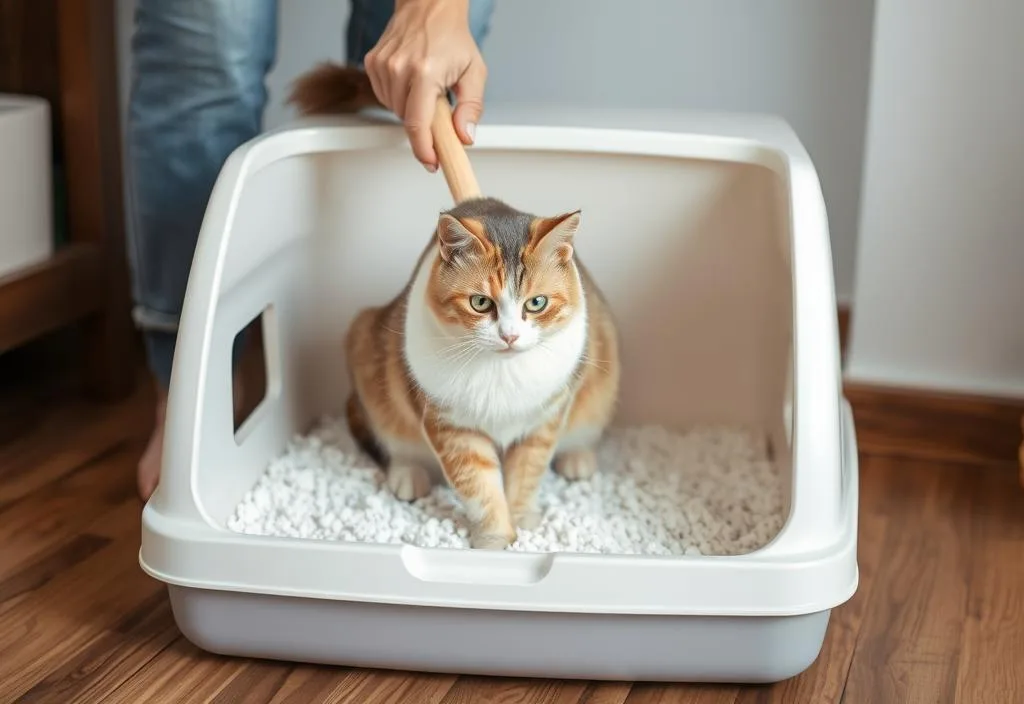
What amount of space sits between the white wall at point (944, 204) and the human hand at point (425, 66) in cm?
56

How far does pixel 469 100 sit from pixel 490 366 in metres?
0.29

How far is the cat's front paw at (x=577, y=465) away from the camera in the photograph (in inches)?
53.3

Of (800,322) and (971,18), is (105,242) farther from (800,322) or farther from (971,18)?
(971,18)

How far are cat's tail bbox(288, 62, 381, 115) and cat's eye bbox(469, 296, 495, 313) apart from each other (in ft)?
1.27

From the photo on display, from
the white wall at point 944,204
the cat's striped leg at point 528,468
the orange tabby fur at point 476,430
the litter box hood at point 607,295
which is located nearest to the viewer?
the litter box hood at point 607,295

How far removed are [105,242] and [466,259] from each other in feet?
2.69

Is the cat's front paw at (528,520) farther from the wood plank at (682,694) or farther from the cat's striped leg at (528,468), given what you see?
the wood plank at (682,694)

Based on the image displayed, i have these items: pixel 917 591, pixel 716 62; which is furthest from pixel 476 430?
pixel 716 62

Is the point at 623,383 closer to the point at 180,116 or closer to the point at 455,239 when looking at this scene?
the point at 455,239

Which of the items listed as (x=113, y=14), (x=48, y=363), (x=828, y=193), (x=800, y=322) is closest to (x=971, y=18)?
(x=828, y=193)

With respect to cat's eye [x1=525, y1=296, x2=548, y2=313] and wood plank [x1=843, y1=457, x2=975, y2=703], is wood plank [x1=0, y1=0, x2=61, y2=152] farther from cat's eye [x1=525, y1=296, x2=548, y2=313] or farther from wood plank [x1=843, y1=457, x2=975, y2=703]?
wood plank [x1=843, y1=457, x2=975, y2=703]

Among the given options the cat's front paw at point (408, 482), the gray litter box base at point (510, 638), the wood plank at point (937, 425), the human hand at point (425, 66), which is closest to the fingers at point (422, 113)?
the human hand at point (425, 66)

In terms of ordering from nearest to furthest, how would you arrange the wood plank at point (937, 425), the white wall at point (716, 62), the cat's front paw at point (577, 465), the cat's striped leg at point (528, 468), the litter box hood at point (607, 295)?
the litter box hood at point (607, 295) < the cat's striped leg at point (528, 468) < the cat's front paw at point (577, 465) < the wood plank at point (937, 425) < the white wall at point (716, 62)

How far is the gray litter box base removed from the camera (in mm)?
1006
